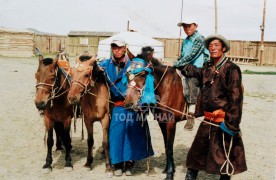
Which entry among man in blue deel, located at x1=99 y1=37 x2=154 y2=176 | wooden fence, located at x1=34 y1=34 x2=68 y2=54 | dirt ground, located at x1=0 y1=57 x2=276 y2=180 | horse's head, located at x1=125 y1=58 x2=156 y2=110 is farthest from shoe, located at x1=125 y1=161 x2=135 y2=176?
wooden fence, located at x1=34 y1=34 x2=68 y2=54

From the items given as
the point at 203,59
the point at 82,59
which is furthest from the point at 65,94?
the point at 203,59

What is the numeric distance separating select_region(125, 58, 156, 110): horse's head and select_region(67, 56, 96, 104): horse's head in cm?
69

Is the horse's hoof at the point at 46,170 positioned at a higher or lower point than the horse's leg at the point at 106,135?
lower

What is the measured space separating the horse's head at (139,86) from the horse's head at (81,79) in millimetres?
691

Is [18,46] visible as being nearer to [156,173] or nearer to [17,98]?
[17,98]

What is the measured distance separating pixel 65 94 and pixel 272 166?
4071mm

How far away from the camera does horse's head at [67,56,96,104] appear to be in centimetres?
452

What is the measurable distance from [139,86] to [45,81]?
1494 millimetres

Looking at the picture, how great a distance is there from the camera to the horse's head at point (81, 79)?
4.52 metres

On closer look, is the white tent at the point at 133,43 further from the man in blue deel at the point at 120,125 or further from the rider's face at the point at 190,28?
the man in blue deel at the point at 120,125

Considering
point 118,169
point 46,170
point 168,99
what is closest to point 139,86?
point 168,99

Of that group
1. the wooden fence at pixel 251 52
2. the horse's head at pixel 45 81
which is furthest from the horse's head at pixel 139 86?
the wooden fence at pixel 251 52

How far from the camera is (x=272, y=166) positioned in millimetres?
5844

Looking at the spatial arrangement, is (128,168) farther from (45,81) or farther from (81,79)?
(45,81)
